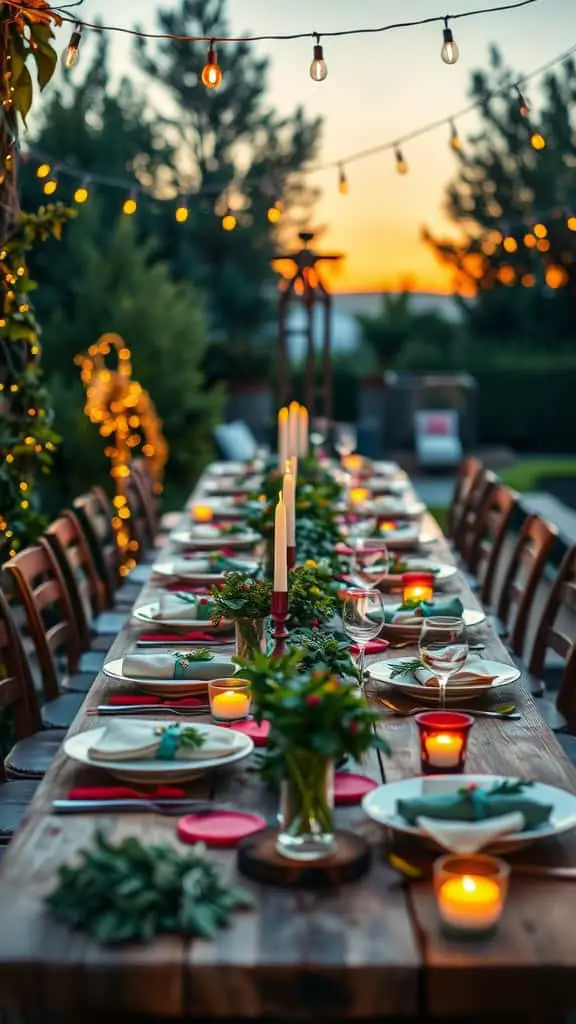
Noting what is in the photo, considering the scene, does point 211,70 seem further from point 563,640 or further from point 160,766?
point 160,766

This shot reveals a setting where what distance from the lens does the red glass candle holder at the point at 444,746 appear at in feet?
7.30

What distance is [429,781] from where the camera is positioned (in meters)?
2.09

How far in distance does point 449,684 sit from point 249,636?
40 centimetres

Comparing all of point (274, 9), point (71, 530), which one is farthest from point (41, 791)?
point (274, 9)

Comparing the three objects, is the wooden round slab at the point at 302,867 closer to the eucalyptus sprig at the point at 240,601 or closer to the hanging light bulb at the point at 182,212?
the eucalyptus sprig at the point at 240,601

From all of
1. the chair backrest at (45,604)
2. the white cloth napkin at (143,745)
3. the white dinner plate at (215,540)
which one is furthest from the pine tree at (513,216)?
the white cloth napkin at (143,745)

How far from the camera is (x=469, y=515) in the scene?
244 inches

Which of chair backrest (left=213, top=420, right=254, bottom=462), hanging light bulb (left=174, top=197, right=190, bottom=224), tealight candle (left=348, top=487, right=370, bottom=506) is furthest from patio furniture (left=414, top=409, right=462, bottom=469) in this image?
tealight candle (left=348, top=487, right=370, bottom=506)

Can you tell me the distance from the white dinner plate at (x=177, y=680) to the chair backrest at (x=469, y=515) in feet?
10.4

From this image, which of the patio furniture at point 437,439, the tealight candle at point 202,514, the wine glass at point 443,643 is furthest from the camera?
the patio furniture at point 437,439

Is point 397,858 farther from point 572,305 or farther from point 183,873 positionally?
point 572,305

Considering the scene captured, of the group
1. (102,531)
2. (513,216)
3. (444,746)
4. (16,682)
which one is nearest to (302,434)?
(102,531)

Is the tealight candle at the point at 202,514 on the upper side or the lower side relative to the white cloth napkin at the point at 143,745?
lower

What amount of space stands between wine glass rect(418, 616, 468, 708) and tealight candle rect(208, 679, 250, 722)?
330 millimetres
